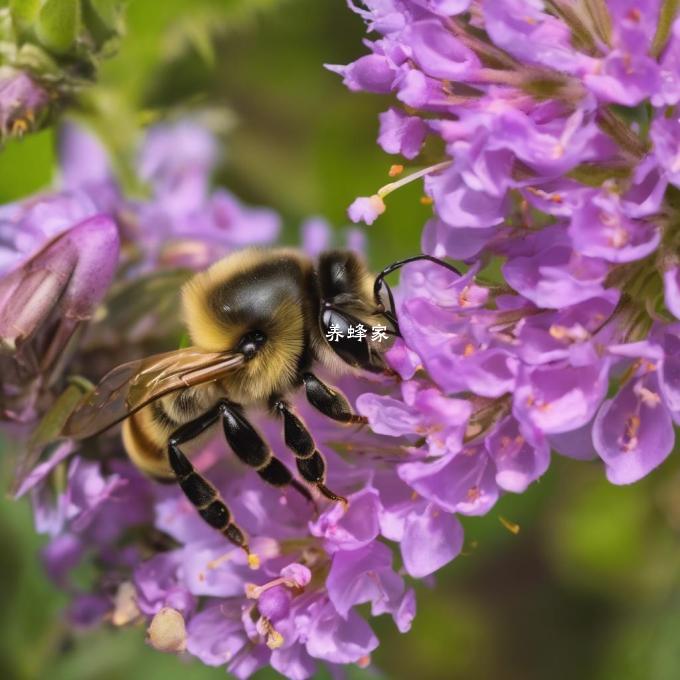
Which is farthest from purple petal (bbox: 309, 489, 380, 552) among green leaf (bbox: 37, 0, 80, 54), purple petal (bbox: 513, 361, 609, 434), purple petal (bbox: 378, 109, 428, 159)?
green leaf (bbox: 37, 0, 80, 54)

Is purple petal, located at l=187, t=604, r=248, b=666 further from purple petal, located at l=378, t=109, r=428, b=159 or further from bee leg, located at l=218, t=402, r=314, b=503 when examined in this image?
purple petal, located at l=378, t=109, r=428, b=159

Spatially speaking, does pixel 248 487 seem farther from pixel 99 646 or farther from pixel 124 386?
pixel 99 646

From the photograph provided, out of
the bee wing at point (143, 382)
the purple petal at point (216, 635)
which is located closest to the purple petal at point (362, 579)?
the purple petal at point (216, 635)

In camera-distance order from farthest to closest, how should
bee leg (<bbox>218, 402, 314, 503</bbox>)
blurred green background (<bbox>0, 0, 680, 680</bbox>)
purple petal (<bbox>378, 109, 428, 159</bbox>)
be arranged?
blurred green background (<bbox>0, 0, 680, 680</bbox>), bee leg (<bbox>218, 402, 314, 503</bbox>), purple petal (<bbox>378, 109, 428, 159</bbox>)

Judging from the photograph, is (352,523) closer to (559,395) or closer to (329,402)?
(329,402)

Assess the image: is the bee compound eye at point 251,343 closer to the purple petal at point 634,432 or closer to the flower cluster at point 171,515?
the flower cluster at point 171,515

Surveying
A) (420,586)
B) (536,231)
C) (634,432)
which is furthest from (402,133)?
(420,586)

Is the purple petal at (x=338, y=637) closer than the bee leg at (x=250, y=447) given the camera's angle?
Yes
